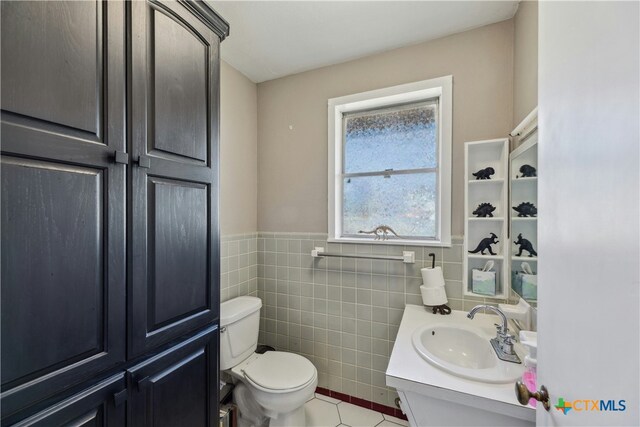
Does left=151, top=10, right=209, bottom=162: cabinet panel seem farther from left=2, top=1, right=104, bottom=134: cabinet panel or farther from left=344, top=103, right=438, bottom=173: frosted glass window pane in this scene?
left=344, top=103, right=438, bottom=173: frosted glass window pane

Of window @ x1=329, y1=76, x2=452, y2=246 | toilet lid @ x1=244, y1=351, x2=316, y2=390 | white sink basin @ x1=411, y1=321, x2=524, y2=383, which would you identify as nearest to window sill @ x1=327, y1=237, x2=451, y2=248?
window @ x1=329, y1=76, x2=452, y2=246

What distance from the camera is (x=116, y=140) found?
0.78 m

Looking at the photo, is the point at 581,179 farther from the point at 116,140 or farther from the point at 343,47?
the point at 343,47

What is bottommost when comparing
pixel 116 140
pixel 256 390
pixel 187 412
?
pixel 256 390

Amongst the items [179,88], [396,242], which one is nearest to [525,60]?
[396,242]

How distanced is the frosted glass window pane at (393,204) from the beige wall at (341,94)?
0.63 ft

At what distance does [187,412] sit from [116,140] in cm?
102

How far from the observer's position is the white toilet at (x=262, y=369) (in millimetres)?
1452

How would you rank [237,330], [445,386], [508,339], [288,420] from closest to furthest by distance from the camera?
[445,386] < [508,339] < [288,420] < [237,330]

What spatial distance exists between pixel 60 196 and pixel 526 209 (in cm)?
177

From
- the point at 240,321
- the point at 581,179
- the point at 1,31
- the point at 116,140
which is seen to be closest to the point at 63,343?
the point at 116,140

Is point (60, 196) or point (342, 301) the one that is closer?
point (60, 196)

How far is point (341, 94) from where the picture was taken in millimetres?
1966

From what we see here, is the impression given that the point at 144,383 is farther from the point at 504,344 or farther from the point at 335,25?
the point at 335,25
